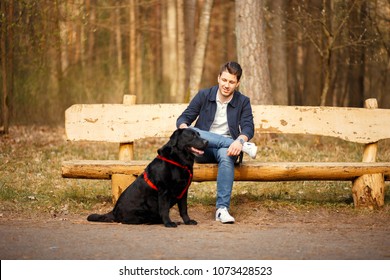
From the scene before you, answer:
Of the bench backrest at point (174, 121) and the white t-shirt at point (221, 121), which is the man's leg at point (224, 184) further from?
the bench backrest at point (174, 121)

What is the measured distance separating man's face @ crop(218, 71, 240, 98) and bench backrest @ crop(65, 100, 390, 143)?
915 millimetres

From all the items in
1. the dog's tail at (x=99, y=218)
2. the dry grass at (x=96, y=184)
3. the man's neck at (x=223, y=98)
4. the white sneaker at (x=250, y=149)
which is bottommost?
the dry grass at (x=96, y=184)

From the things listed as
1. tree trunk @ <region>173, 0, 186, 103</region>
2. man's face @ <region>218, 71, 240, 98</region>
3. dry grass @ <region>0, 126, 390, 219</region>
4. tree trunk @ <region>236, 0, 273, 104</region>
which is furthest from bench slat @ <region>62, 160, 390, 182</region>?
tree trunk @ <region>173, 0, 186, 103</region>

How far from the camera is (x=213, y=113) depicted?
6.90 m

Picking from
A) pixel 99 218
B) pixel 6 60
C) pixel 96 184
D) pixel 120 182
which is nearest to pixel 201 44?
pixel 6 60

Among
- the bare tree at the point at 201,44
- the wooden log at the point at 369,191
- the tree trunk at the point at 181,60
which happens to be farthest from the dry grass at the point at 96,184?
the tree trunk at the point at 181,60

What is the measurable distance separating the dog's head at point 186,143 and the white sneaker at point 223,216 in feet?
2.21

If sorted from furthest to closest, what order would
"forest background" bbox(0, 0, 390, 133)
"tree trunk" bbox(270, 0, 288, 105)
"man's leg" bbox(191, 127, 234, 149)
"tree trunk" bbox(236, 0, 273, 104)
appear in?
"tree trunk" bbox(270, 0, 288, 105) < "forest background" bbox(0, 0, 390, 133) < "tree trunk" bbox(236, 0, 273, 104) < "man's leg" bbox(191, 127, 234, 149)

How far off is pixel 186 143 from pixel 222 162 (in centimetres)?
53

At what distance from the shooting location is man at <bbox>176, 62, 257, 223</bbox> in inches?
259

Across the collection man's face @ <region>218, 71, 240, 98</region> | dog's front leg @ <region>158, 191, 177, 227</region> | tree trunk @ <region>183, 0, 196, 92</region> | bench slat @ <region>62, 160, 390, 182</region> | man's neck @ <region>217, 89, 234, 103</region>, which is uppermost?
tree trunk @ <region>183, 0, 196, 92</region>

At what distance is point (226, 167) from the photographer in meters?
6.53

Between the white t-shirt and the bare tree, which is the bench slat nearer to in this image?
the white t-shirt

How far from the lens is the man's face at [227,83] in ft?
21.9
